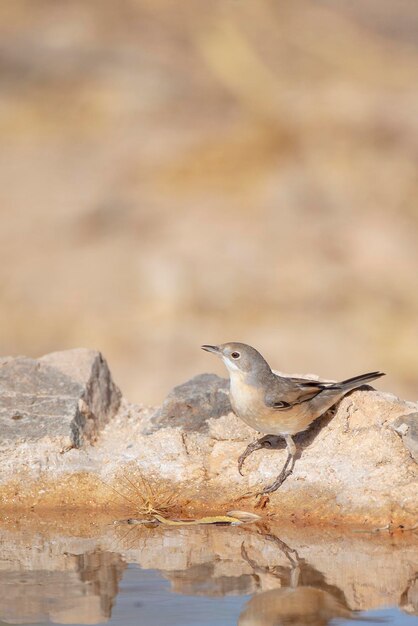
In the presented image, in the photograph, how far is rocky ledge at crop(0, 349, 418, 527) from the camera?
19.9 ft

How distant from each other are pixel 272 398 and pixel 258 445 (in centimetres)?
37

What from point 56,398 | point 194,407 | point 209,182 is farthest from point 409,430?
point 209,182

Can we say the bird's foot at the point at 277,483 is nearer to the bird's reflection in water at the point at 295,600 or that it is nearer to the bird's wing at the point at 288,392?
the bird's wing at the point at 288,392

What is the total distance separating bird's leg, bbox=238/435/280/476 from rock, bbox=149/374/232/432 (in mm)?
340

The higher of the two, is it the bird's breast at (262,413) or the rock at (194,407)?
the rock at (194,407)

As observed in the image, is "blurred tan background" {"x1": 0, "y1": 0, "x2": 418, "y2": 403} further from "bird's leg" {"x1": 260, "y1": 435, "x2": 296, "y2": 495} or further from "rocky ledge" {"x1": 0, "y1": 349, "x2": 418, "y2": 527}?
"bird's leg" {"x1": 260, "y1": 435, "x2": 296, "y2": 495}

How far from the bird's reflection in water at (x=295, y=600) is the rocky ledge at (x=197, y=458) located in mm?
784

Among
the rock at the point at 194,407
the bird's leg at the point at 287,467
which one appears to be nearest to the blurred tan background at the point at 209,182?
the rock at the point at 194,407

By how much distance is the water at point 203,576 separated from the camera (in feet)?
15.3

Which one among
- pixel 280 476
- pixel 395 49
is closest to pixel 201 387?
pixel 280 476

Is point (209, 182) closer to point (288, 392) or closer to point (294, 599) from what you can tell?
point (288, 392)

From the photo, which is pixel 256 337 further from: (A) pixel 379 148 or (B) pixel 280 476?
(B) pixel 280 476

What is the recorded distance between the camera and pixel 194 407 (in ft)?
22.4

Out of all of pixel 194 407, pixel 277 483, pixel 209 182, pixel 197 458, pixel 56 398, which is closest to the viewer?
pixel 277 483
